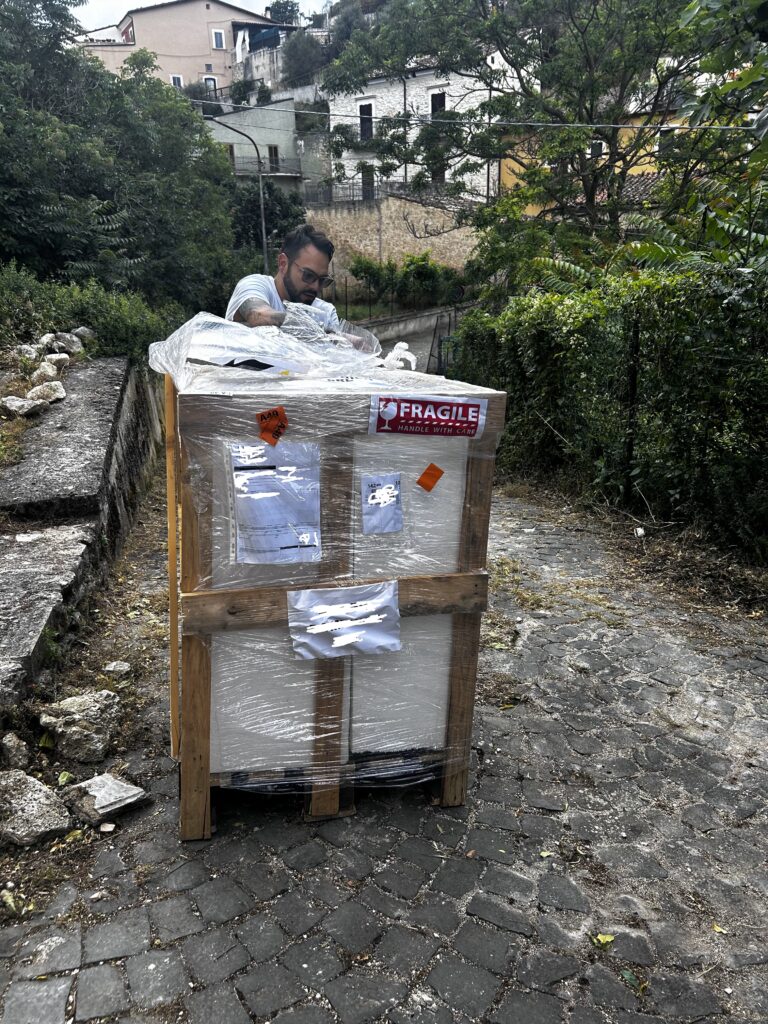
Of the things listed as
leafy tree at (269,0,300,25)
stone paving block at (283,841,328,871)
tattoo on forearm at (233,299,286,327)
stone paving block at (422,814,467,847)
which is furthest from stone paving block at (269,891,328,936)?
leafy tree at (269,0,300,25)

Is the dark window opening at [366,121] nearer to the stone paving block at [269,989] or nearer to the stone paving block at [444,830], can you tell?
the stone paving block at [444,830]

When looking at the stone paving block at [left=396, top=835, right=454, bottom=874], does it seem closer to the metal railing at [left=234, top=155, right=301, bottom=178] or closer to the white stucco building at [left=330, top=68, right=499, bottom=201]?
the white stucco building at [left=330, top=68, right=499, bottom=201]

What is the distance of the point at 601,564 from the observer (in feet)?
18.4

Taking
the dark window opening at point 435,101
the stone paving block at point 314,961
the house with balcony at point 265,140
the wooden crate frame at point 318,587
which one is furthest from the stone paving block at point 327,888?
the house with balcony at point 265,140

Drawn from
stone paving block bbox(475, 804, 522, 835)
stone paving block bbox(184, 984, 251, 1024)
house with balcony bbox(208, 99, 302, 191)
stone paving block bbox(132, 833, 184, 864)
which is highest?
house with balcony bbox(208, 99, 302, 191)

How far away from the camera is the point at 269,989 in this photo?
1989 millimetres

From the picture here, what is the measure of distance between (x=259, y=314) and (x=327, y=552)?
1.45 meters

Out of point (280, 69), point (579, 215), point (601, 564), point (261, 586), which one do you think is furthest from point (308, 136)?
point (261, 586)

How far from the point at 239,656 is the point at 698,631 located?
3050 mm

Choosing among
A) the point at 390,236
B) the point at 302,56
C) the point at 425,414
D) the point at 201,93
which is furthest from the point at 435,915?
the point at 201,93

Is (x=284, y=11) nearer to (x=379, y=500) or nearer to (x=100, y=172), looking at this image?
(x=100, y=172)

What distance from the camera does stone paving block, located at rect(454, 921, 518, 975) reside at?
2.10 m

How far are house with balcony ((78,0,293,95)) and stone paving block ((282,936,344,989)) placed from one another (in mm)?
52106

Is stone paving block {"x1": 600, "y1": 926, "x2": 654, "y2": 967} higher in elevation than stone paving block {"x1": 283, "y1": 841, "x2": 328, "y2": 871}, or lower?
higher
